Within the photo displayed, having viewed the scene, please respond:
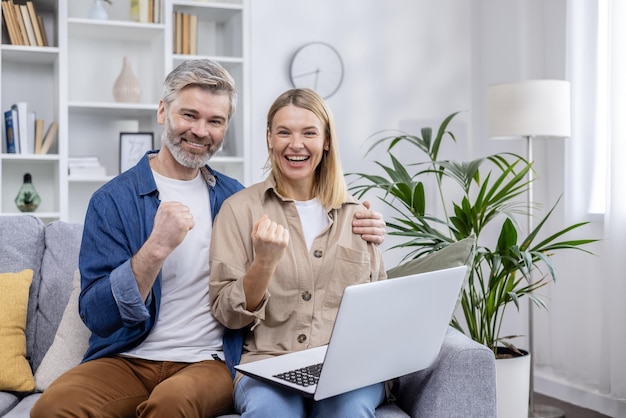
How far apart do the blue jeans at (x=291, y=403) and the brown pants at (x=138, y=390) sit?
70 millimetres

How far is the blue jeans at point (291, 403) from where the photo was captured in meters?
1.65

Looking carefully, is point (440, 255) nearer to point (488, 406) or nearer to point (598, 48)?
point (488, 406)

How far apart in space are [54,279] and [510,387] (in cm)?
159

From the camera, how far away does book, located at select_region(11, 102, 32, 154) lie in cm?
371

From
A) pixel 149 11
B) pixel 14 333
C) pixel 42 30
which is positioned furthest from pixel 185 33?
pixel 14 333

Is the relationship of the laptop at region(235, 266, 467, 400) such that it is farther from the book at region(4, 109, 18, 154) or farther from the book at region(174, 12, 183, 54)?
the book at region(174, 12, 183, 54)

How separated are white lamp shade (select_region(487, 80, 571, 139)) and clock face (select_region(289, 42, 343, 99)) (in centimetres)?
125

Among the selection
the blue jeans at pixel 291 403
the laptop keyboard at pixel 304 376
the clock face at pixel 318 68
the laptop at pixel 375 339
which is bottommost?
the blue jeans at pixel 291 403

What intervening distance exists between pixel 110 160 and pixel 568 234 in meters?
2.38

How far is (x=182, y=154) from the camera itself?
78.8 inches

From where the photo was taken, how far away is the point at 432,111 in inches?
181

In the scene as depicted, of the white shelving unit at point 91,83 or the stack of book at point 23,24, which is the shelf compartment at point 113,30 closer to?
the white shelving unit at point 91,83

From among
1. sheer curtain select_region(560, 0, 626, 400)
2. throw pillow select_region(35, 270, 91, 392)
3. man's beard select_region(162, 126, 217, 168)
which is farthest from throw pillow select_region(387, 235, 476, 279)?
sheer curtain select_region(560, 0, 626, 400)

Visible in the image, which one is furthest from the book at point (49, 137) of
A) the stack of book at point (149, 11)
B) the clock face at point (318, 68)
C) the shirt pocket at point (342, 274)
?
the shirt pocket at point (342, 274)
